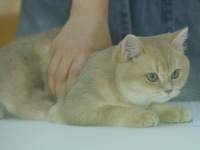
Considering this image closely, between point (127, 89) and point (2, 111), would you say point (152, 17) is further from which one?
point (2, 111)

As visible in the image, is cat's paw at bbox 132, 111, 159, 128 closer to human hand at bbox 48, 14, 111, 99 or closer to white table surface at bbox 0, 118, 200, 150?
white table surface at bbox 0, 118, 200, 150

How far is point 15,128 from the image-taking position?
48.0 inches

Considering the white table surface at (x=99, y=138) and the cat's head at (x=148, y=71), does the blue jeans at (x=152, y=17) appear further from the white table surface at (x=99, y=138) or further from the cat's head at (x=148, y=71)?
the white table surface at (x=99, y=138)

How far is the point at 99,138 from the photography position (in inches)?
42.9

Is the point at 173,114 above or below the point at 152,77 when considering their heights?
below

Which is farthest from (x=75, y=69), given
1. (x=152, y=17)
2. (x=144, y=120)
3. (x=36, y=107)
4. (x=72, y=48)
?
(x=152, y=17)

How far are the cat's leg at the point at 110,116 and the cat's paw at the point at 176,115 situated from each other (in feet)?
0.29

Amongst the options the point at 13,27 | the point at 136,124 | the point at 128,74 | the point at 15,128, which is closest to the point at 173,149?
the point at 136,124

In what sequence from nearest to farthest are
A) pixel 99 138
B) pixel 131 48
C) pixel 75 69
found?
pixel 99 138 < pixel 131 48 < pixel 75 69

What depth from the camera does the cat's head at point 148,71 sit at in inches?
47.1

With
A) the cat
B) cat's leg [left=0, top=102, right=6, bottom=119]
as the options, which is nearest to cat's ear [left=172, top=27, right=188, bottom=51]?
the cat

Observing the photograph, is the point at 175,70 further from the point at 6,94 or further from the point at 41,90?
the point at 6,94

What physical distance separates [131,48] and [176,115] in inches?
9.2

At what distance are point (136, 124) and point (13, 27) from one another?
1.44 metres
